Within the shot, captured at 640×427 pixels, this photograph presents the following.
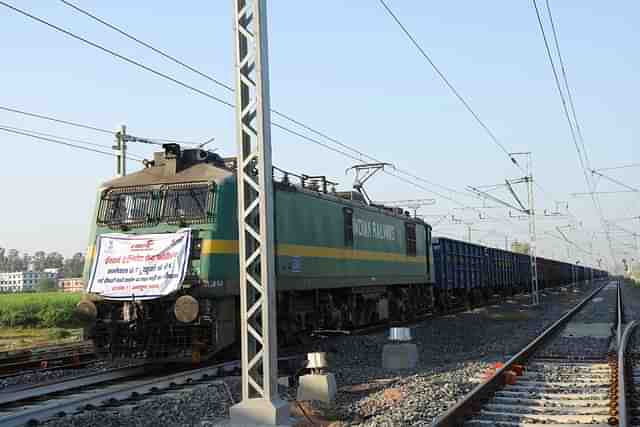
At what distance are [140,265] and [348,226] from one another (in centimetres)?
669

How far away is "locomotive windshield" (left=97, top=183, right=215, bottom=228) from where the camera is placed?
11750 mm

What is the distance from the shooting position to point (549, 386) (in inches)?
356

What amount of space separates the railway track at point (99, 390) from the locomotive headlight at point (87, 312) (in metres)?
0.90

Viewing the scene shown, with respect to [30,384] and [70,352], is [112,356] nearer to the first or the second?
[30,384]

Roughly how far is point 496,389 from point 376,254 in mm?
10355

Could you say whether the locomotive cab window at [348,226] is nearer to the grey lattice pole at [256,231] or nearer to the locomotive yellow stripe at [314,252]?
the locomotive yellow stripe at [314,252]

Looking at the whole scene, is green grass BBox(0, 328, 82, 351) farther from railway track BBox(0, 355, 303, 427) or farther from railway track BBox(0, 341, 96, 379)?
railway track BBox(0, 355, 303, 427)

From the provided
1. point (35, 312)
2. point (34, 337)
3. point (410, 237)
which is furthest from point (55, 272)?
point (410, 237)

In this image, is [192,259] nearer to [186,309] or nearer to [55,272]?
[186,309]

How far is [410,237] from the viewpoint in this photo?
74.7 ft

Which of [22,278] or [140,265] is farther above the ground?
[22,278]

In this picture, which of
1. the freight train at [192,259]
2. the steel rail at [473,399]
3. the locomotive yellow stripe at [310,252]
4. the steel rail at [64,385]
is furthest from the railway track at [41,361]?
the steel rail at [473,399]

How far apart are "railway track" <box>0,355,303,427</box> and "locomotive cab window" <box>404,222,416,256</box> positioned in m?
11.7

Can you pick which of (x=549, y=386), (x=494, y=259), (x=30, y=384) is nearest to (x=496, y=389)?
(x=549, y=386)
